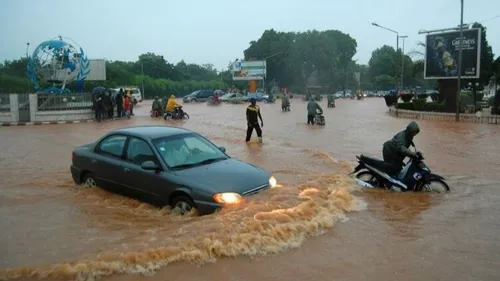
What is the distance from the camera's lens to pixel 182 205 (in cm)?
655

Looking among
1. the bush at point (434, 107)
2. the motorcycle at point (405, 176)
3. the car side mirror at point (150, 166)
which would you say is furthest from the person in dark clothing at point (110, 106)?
the car side mirror at point (150, 166)

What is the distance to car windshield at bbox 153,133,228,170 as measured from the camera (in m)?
A: 7.07

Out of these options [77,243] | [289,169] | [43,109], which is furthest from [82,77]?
[77,243]

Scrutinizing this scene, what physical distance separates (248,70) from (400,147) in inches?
2833

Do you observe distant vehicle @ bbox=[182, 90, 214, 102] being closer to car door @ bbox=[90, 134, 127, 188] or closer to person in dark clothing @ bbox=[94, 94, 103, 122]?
person in dark clothing @ bbox=[94, 94, 103, 122]

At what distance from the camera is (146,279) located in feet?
15.3

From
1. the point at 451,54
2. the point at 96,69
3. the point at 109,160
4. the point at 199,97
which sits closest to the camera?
the point at 109,160

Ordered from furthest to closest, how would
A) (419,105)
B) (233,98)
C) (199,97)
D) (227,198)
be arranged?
(199,97) → (233,98) → (419,105) → (227,198)

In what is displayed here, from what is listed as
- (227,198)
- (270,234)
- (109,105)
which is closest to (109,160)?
(227,198)

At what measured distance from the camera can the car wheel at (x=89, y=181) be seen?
8256mm

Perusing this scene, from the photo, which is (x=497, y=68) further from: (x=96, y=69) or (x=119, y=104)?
(x=96, y=69)

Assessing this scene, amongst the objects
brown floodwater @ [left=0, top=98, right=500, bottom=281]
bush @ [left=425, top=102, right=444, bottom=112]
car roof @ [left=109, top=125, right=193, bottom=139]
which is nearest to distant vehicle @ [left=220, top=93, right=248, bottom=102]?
bush @ [left=425, top=102, right=444, bottom=112]

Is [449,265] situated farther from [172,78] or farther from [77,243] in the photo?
[172,78]

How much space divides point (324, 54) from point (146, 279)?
88528mm
